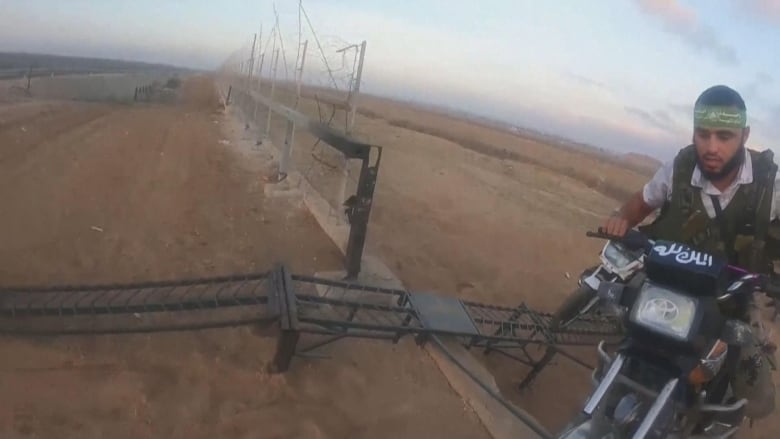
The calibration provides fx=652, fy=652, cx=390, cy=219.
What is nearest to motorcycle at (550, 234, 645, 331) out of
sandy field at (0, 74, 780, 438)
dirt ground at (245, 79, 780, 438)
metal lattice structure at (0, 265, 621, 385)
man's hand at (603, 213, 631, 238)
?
man's hand at (603, 213, 631, 238)

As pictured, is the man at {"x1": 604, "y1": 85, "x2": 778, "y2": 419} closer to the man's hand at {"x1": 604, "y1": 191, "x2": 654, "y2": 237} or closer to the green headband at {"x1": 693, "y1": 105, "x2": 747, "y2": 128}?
the green headband at {"x1": 693, "y1": 105, "x2": 747, "y2": 128}

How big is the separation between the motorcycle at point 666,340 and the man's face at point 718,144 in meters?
0.56

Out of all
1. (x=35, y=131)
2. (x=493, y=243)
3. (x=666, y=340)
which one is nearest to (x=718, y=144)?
(x=666, y=340)

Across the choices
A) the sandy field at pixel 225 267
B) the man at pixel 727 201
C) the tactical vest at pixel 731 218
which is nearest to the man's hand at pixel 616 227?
the man at pixel 727 201

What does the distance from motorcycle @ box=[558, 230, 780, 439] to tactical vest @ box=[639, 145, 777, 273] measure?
0.24 metres

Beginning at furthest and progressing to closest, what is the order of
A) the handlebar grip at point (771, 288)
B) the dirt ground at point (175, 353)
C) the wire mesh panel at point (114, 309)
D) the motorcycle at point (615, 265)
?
1. the wire mesh panel at point (114, 309)
2. the dirt ground at point (175, 353)
3. the motorcycle at point (615, 265)
4. the handlebar grip at point (771, 288)

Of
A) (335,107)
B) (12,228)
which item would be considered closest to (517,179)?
(335,107)

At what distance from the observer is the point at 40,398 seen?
3609 mm

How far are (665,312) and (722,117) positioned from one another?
98cm

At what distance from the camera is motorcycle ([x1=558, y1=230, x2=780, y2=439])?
241cm

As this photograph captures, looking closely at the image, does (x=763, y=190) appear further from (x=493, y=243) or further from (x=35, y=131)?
(x=35, y=131)

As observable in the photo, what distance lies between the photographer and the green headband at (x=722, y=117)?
282 cm

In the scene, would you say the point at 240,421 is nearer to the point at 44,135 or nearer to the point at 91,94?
the point at 44,135

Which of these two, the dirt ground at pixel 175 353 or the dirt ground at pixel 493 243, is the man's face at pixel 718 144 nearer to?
the dirt ground at pixel 175 353
